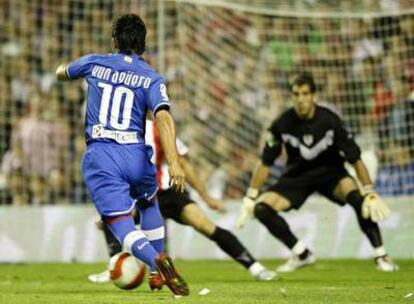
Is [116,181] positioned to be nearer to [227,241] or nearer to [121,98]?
[121,98]

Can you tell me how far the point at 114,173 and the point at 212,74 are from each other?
826 centimetres

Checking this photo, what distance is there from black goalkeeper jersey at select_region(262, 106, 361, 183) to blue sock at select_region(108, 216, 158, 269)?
416cm

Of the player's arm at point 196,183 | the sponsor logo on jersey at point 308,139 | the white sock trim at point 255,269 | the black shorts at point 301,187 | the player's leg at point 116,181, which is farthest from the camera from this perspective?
the black shorts at point 301,187

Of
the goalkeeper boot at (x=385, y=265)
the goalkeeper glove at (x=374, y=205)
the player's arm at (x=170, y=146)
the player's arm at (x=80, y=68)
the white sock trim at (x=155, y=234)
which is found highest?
the player's arm at (x=80, y=68)

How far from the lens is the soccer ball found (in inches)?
299

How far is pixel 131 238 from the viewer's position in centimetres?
768

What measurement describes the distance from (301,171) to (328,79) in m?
3.64

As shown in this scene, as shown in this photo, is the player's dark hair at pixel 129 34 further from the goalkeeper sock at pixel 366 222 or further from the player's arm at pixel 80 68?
the goalkeeper sock at pixel 366 222

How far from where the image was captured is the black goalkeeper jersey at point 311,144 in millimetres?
11734

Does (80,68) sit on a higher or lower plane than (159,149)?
higher

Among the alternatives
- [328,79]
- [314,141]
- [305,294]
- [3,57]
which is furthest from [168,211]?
[3,57]

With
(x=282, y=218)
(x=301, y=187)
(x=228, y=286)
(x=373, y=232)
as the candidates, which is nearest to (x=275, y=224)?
(x=282, y=218)

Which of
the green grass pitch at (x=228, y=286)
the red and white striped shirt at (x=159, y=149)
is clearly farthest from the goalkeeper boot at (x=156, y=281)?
the red and white striped shirt at (x=159, y=149)

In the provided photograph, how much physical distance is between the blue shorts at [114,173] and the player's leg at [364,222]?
429cm
